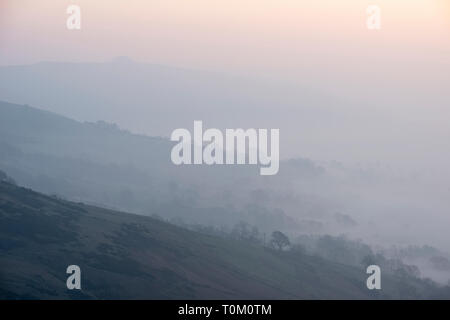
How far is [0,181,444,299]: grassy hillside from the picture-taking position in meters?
25.9

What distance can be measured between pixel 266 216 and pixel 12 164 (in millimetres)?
18744

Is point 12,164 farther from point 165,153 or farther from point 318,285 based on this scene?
point 318,285

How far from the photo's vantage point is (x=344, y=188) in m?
35.2

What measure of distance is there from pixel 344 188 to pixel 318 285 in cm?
513

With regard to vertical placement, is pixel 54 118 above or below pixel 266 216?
above

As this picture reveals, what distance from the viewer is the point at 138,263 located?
28906 millimetres

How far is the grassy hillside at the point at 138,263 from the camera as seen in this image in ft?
85.0

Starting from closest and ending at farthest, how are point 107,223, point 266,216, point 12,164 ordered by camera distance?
point 107,223 → point 266,216 → point 12,164
